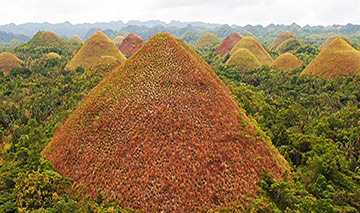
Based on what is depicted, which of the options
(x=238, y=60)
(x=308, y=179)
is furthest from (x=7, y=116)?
(x=238, y=60)

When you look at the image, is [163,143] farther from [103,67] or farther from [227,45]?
[227,45]

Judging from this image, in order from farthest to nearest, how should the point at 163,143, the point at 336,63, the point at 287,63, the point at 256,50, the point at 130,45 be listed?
the point at 130,45 → the point at 256,50 → the point at 287,63 → the point at 336,63 → the point at 163,143

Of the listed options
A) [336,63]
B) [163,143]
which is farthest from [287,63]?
[163,143]

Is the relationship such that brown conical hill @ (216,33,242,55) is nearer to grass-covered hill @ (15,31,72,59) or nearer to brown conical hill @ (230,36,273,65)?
brown conical hill @ (230,36,273,65)

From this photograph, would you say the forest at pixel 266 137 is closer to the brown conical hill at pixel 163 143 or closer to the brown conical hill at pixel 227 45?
the brown conical hill at pixel 163 143

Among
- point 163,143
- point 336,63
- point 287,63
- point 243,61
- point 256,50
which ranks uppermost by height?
point 336,63

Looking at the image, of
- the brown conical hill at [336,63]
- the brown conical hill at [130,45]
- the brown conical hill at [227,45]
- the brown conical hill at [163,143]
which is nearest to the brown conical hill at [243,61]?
the brown conical hill at [336,63]
